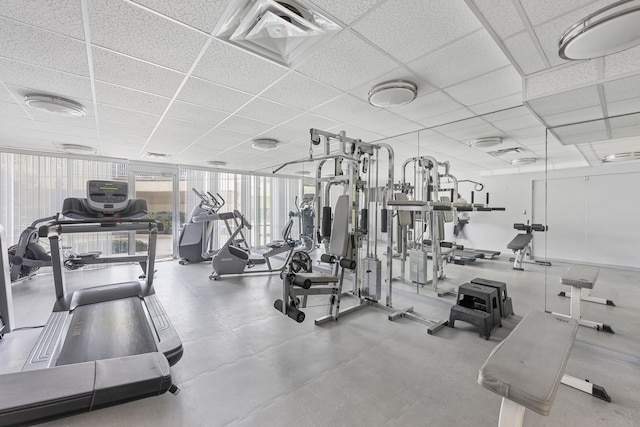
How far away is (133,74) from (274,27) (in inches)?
59.3

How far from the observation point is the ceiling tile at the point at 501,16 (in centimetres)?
152

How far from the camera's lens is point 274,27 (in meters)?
1.73

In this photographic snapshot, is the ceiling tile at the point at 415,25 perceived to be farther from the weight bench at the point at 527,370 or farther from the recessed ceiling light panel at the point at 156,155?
the recessed ceiling light panel at the point at 156,155

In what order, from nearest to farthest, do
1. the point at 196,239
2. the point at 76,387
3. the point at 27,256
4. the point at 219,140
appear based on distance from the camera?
1. the point at 76,387
2. the point at 27,256
3. the point at 219,140
4. the point at 196,239

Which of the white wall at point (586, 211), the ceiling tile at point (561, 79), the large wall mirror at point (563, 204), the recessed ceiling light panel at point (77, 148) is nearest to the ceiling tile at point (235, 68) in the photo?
the ceiling tile at point (561, 79)

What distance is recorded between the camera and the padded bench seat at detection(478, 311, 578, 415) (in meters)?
1.05

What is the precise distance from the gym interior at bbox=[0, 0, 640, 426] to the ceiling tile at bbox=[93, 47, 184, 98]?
22mm

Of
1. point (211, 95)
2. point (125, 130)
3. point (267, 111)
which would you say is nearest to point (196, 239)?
point (125, 130)

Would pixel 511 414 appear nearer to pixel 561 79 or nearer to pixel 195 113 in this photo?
pixel 561 79

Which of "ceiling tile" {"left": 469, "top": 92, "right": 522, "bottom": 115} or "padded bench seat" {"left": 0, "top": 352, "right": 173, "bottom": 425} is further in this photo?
"ceiling tile" {"left": 469, "top": 92, "right": 522, "bottom": 115}

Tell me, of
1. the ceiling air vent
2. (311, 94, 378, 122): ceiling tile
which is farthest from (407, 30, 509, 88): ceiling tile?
the ceiling air vent

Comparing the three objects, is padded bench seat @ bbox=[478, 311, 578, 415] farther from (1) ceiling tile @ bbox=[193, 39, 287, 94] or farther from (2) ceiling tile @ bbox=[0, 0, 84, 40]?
(2) ceiling tile @ bbox=[0, 0, 84, 40]

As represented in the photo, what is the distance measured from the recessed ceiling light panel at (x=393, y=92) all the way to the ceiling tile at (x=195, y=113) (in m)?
1.96

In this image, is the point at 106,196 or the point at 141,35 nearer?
the point at 141,35
